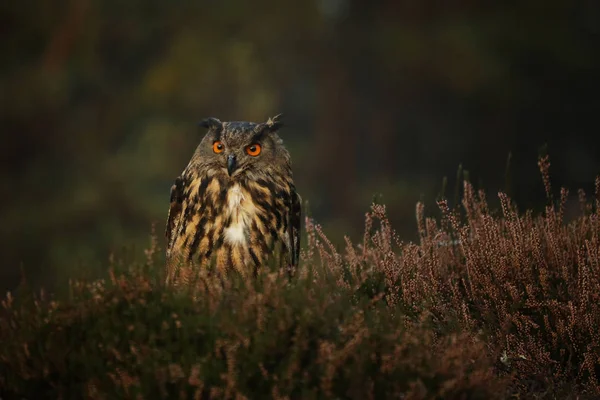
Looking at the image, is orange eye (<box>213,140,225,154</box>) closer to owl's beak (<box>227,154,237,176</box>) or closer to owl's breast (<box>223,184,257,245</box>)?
owl's beak (<box>227,154,237,176</box>)

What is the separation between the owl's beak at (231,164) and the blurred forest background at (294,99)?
22.1 ft

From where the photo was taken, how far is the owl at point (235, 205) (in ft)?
12.4

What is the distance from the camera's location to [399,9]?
684 inches

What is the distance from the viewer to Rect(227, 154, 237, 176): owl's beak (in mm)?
3881

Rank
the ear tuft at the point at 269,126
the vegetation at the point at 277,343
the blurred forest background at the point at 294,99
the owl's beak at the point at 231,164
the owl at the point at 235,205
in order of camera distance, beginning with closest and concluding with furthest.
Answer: the vegetation at the point at 277,343 < the owl at the point at 235,205 < the owl's beak at the point at 231,164 < the ear tuft at the point at 269,126 < the blurred forest background at the point at 294,99

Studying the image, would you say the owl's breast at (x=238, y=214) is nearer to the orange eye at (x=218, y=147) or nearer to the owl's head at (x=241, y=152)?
the owl's head at (x=241, y=152)

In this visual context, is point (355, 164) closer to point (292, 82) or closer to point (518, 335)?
point (292, 82)

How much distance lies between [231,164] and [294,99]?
17218 mm

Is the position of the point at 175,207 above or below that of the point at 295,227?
above

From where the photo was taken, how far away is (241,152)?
158 inches

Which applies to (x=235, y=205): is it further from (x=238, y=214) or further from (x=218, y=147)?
(x=218, y=147)

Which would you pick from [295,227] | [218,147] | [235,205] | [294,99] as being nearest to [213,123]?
[218,147]

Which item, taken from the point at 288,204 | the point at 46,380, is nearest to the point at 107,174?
the point at 288,204

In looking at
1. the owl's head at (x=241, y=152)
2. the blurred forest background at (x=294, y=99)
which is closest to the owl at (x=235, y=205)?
the owl's head at (x=241, y=152)
